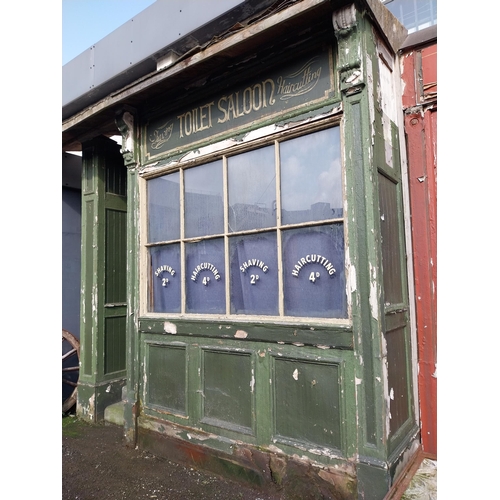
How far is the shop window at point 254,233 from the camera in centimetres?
288

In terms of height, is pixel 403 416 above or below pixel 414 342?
below

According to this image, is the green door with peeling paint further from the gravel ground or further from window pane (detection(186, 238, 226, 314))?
window pane (detection(186, 238, 226, 314))

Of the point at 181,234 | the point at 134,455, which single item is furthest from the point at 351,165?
the point at 134,455

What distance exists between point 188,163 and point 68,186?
314cm

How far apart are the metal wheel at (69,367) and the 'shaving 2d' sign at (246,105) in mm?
2863

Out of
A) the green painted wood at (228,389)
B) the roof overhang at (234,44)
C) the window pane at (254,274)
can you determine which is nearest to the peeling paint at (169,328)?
the green painted wood at (228,389)

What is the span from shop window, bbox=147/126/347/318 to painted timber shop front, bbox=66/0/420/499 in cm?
1

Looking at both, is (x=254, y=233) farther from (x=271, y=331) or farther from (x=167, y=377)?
(x=167, y=377)

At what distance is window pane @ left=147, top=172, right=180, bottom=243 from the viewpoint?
3.81 metres

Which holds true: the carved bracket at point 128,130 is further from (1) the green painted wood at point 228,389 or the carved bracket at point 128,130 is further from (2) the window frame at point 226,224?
(1) the green painted wood at point 228,389

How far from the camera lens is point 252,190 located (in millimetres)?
3266

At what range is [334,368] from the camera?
2.74m

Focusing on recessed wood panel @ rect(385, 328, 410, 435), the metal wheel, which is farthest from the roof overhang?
the metal wheel

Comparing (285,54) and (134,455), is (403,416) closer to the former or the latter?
(134,455)
